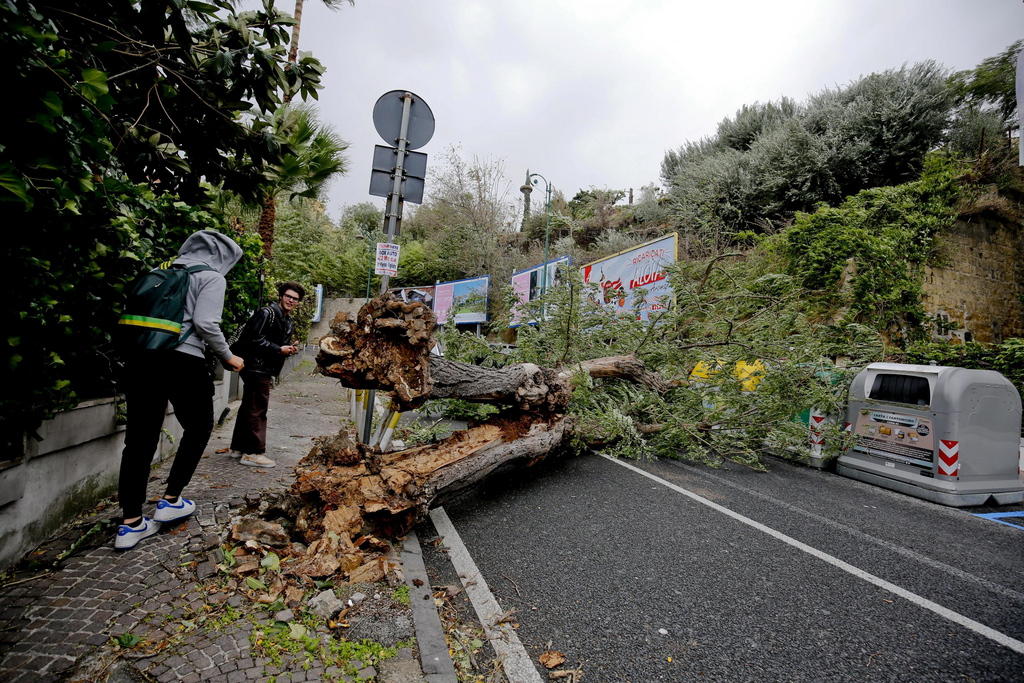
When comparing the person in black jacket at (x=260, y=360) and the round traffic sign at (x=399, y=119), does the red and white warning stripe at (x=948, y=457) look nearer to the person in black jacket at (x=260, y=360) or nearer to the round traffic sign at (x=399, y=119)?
the round traffic sign at (x=399, y=119)

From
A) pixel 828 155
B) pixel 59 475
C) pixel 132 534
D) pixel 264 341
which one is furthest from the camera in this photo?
pixel 828 155

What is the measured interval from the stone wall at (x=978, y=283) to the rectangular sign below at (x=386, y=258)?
1180 centimetres

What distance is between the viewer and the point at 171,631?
207 cm

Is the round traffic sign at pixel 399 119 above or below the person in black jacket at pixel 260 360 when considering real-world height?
above

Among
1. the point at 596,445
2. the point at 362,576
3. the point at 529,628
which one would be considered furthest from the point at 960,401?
the point at 362,576

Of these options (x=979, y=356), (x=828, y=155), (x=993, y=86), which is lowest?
(x=979, y=356)

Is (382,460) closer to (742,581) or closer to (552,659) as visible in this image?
(552,659)

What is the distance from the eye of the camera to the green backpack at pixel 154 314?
2740 millimetres

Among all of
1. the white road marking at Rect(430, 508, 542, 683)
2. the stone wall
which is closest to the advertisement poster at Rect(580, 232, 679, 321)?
the stone wall

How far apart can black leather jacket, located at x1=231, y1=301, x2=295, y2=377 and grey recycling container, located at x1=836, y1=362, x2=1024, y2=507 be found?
23.7 feet

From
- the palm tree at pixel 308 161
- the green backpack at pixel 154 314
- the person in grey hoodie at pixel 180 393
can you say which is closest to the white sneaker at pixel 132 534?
the person in grey hoodie at pixel 180 393

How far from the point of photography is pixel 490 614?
2.53m

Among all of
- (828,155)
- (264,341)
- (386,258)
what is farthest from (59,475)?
(828,155)

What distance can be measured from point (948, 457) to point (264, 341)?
7503 mm
